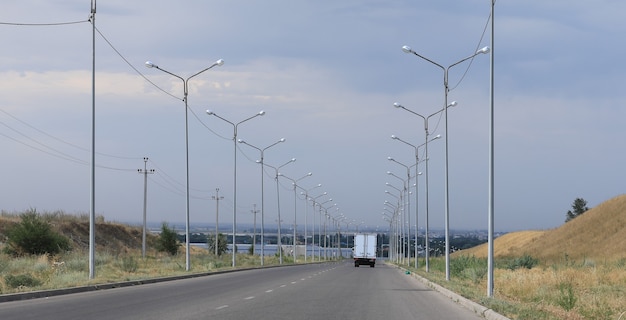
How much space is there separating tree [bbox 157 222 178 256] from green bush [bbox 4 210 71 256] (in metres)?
42.7

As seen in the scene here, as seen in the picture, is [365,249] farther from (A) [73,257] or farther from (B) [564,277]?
(B) [564,277]

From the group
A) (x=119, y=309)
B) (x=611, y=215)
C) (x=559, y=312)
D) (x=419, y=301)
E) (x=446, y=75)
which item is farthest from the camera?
(x=611, y=215)

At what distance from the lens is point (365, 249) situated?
92.2 meters

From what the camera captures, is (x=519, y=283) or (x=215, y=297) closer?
(x=215, y=297)

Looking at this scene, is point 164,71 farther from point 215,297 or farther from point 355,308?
point 355,308

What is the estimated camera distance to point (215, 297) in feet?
87.6

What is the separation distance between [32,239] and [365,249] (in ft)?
126

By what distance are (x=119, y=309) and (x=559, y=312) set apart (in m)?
9.75

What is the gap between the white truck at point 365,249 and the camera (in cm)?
9162

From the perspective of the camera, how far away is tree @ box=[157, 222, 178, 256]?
10669 cm

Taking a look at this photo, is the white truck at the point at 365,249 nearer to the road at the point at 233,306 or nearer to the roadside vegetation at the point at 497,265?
the roadside vegetation at the point at 497,265

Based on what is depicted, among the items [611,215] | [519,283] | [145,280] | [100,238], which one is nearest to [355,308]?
[519,283]

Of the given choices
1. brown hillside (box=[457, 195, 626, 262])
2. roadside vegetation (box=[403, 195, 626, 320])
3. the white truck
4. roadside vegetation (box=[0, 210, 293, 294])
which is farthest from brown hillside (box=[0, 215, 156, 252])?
roadside vegetation (box=[403, 195, 626, 320])

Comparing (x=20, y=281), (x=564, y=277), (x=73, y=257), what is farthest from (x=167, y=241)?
(x=20, y=281)
